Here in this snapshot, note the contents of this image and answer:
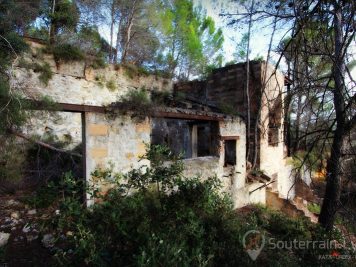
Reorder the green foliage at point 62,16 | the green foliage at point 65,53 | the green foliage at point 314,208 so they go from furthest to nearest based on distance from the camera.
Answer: the green foliage at point 314,208, the green foliage at point 62,16, the green foliage at point 65,53

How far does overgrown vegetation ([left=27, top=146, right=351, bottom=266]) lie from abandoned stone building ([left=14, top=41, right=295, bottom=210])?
118cm

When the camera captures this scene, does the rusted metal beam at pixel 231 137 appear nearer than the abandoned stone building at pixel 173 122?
No

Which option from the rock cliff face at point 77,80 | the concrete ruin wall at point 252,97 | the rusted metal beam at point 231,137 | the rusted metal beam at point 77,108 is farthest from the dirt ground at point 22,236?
the concrete ruin wall at point 252,97

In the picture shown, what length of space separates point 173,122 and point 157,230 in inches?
341

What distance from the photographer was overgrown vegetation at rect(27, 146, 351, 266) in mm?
2510

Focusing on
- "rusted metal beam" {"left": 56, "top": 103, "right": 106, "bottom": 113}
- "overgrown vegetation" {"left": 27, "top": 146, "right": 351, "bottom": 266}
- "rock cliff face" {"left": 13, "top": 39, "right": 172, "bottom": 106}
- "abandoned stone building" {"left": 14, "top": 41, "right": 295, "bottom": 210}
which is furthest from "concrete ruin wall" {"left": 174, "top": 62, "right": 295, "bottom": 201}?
"overgrown vegetation" {"left": 27, "top": 146, "right": 351, "bottom": 266}

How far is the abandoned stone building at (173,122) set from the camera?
4723 millimetres

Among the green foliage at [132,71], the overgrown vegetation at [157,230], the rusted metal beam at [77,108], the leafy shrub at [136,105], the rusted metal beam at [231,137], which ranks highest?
the green foliage at [132,71]

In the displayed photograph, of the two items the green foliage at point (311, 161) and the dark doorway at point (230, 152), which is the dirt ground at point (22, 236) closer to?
the green foliage at point (311, 161)

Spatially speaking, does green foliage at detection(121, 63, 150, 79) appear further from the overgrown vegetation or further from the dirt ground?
the overgrown vegetation

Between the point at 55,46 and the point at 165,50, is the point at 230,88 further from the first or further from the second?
the point at 165,50

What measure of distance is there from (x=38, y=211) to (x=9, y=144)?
141 centimetres

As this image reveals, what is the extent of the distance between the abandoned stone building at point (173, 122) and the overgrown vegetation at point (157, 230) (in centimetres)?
118

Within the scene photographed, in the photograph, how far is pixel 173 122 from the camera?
11555 millimetres
